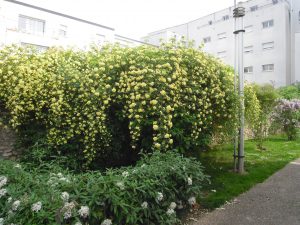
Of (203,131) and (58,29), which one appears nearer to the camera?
(203,131)

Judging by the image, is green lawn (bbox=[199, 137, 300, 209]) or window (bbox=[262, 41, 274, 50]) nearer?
green lawn (bbox=[199, 137, 300, 209])

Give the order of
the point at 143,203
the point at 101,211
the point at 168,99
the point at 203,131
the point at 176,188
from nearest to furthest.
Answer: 1. the point at 101,211
2. the point at 143,203
3. the point at 176,188
4. the point at 168,99
5. the point at 203,131

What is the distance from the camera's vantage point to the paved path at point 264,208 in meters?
3.99

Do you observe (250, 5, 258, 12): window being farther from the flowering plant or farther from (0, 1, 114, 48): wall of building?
the flowering plant

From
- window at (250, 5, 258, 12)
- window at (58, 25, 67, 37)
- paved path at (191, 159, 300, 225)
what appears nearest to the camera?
paved path at (191, 159, 300, 225)

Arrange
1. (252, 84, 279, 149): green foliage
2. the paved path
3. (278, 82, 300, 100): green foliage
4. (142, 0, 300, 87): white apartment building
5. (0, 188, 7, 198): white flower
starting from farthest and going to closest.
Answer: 1. (142, 0, 300, 87): white apartment building
2. (278, 82, 300, 100): green foliage
3. (252, 84, 279, 149): green foliage
4. the paved path
5. (0, 188, 7, 198): white flower

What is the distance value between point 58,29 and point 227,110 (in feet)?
74.2

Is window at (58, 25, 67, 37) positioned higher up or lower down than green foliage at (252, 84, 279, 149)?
higher up

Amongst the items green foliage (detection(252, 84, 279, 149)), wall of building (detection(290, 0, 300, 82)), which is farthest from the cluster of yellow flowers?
wall of building (detection(290, 0, 300, 82))

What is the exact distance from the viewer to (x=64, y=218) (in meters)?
2.77

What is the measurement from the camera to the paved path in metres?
3.99

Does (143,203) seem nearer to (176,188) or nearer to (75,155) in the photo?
(176,188)

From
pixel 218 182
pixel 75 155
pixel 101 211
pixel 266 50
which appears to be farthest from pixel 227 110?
pixel 266 50

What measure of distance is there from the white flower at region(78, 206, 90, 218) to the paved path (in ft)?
5.89
